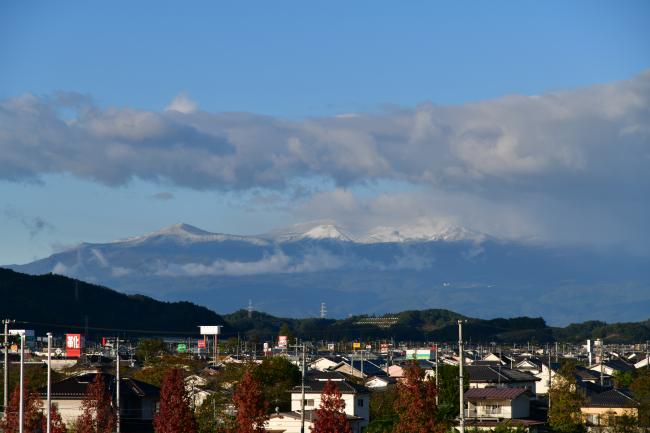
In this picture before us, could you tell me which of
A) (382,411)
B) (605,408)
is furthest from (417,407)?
(605,408)

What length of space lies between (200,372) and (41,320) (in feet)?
331

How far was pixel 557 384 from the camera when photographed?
77500 mm

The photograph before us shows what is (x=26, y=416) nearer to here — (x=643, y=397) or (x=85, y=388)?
(x=85, y=388)

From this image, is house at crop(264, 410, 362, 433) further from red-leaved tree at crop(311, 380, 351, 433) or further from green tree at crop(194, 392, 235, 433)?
red-leaved tree at crop(311, 380, 351, 433)

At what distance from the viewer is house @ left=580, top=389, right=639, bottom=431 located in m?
75.2

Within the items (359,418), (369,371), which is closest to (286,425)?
(359,418)

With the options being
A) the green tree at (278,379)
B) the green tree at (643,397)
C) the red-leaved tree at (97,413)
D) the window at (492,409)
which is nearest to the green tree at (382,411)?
the green tree at (278,379)

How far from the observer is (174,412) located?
179ft

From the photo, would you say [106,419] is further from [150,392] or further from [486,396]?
[486,396]

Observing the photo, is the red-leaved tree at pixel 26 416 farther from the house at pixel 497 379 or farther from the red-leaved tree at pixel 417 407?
the house at pixel 497 379

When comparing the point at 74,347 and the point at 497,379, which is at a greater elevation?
the point at 74,347

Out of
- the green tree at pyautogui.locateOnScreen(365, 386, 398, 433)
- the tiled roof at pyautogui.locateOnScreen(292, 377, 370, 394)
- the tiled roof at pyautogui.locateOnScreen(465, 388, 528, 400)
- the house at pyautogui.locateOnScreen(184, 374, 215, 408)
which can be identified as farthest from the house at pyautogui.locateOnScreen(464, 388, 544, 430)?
the house at pyautogui.locateOnScreen(184, 374, 215, 408)

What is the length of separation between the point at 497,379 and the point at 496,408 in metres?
12.1

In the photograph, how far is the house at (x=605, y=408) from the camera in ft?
247
